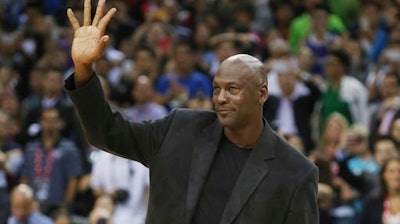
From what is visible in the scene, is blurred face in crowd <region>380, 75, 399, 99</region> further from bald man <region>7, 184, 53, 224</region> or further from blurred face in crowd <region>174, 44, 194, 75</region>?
bald man <region>7, 184, 53, 224</region>

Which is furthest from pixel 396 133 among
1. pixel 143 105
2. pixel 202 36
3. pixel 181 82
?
pixel 202 36

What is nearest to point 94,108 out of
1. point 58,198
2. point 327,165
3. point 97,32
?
point 97,32

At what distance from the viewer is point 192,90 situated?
1409cm

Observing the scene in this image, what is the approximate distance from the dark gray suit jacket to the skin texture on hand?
5 centimetres

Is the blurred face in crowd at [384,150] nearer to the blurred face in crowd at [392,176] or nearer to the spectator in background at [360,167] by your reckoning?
the spectator in background at [360,167]

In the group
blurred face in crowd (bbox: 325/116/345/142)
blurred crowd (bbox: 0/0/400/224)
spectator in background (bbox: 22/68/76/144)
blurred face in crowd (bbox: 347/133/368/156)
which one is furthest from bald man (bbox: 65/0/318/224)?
spectator in background (bbox: 22/68/76/144)

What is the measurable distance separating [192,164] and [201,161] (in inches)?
1.7

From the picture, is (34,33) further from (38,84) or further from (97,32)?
(97,32)

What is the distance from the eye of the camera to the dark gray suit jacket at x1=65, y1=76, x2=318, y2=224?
17.5ft

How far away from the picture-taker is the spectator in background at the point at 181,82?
1381cm

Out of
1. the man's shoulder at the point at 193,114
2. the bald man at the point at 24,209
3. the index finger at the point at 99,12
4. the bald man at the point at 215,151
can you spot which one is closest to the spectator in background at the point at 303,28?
the bald man at the point at 24,209

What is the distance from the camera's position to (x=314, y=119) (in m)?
13.5

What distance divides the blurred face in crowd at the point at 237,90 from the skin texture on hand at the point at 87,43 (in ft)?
1.72

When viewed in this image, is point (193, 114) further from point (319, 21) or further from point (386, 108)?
point (319, 21)
